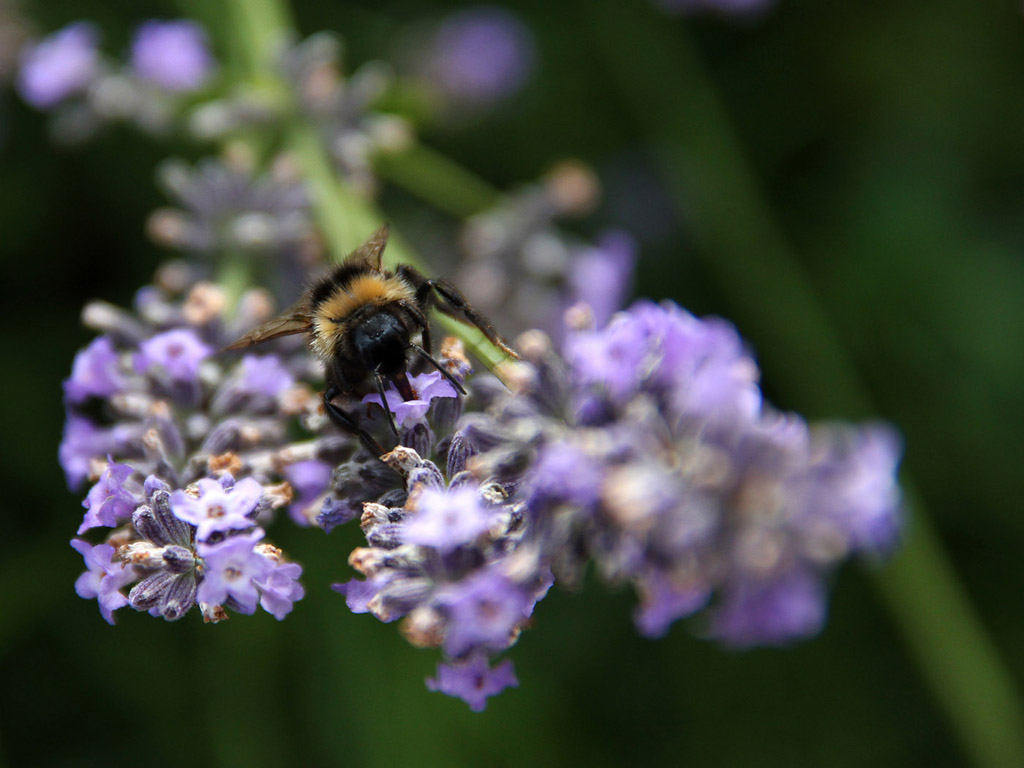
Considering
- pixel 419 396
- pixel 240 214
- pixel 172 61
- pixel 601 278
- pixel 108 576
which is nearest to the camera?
pixel 108 576

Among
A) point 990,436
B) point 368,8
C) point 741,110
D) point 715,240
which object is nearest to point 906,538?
point 990,436

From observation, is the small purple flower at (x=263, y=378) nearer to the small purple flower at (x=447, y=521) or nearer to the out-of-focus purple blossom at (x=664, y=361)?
the small purple flower at (x=447, y=521)

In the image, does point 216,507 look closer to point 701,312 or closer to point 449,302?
point 449,302

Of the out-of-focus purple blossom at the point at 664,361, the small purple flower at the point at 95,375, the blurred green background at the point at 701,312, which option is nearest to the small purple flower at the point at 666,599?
the out-of-focus purple blossom at the point at 664,361

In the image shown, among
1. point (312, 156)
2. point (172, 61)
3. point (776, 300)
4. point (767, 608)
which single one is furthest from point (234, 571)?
point (776, 300)

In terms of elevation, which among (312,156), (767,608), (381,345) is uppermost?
(312,156)

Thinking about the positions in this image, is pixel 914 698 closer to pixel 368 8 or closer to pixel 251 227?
pixel 251 227
